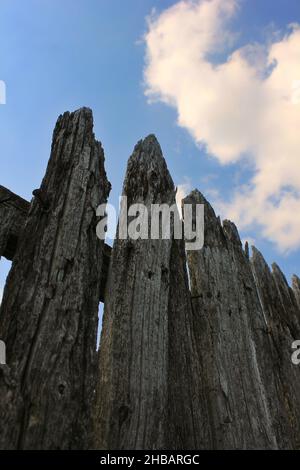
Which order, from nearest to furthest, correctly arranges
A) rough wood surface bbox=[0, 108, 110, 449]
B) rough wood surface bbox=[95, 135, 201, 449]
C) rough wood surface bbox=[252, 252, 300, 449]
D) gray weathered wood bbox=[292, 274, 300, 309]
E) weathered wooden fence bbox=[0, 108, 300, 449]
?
rough wood surface bbox=[0, 108, 110, 449]
weathered wooden fence bbox=[0, 108, 300, 449]
rough wood surface bbox=[95, 135, 201, 449]
rough wood surface bbox=[252, 252, 300, 449]
gray weathered wood bbox=[292, 274, 300, 309]

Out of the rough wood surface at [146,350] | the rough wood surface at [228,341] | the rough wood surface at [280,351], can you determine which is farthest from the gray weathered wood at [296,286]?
the rough wood surface at [146,350]

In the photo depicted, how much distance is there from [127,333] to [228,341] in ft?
2.93

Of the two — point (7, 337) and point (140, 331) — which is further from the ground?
point (140, 331)

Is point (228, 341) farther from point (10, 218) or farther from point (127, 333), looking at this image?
point (10, 218)

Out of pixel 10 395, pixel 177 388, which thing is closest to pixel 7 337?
pixel 10 395

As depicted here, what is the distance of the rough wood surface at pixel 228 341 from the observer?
8.86ft

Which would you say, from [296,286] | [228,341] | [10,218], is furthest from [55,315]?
[296,286]

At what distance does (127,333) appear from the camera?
8.48 ft

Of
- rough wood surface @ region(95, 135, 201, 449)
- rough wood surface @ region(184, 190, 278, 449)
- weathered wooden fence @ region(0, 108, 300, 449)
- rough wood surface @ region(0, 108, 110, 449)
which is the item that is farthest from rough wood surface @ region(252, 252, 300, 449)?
rough wood surface @ region(0, 108, 110, 449)

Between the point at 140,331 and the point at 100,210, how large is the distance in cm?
88

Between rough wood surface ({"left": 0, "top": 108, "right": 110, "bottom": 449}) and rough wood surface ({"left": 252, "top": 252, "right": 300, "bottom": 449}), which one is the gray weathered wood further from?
rough wood surface ({"left": 0, "top": 108, "right": 110, "bottom": 449})

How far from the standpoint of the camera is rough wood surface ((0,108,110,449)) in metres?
1.97
